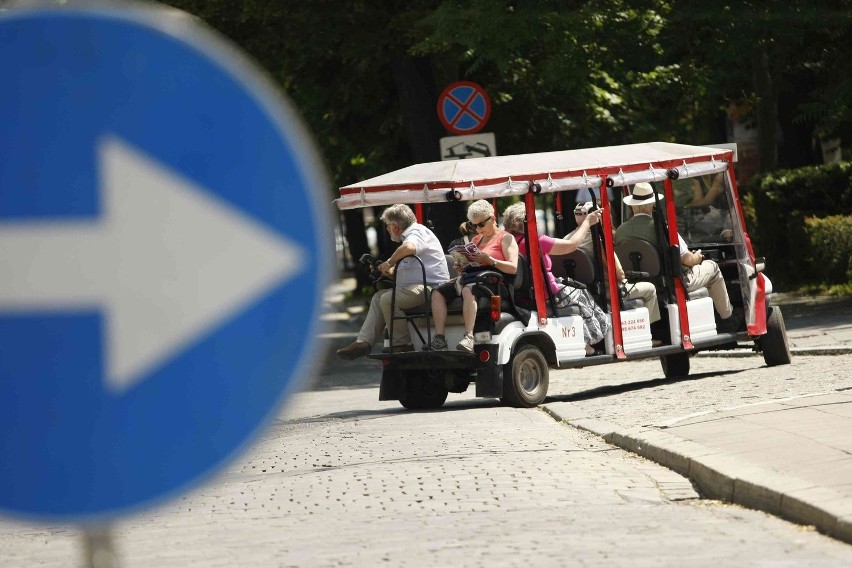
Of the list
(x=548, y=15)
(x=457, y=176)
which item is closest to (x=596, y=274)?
(x=457, y=176)

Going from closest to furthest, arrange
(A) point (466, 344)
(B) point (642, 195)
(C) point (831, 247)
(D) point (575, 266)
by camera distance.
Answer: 1. (A) point (466, 344)
2. (D) point (575, 266)
3. (B) point (642, 195)
4. (C) point (831, 247)

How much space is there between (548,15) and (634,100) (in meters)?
7.11

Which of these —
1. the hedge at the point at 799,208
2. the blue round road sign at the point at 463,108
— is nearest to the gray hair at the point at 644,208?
the blue round road sign at the point at 463,108

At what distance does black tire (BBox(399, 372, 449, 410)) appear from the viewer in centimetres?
1484

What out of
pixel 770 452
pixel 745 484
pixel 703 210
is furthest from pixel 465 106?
pixel 745 484

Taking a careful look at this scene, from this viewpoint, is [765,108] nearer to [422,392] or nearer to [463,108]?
[463,108]

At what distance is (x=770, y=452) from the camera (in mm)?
8875

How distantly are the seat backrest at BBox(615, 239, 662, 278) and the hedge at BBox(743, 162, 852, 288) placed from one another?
480 inches

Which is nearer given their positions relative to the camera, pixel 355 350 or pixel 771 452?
pixel 771 452

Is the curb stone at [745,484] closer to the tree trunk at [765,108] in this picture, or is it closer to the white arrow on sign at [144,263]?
the white arrow on sign at [144,263]

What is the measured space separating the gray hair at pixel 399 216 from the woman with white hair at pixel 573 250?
0.84 m

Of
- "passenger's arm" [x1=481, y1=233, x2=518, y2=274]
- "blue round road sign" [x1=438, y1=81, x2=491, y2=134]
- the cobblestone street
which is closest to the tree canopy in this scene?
"blue round road sign" [x1=438, y1=81, x2=491, y2=134]

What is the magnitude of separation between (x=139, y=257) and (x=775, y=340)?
13991 millimetres

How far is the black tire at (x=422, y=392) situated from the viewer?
48.7 feet
